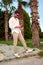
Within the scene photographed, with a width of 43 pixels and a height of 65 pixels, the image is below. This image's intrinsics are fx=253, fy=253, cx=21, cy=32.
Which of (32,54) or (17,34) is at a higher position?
(17,34)

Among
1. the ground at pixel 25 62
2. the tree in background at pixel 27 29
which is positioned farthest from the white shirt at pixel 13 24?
the tree in background at pixel 27 29

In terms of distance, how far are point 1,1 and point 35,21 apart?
1922 cm

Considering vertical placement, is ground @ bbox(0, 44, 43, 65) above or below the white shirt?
below

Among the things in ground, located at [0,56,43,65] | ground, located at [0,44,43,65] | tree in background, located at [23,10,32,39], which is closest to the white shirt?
ground, located at [0,44,43,65]

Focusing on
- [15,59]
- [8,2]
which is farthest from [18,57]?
[8,2]

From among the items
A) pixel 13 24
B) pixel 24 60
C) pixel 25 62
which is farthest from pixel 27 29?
pixel 25 62

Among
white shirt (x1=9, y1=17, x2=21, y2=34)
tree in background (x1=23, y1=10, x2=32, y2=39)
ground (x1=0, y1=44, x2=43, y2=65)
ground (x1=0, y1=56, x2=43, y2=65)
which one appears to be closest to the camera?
ground (x1=0, y1=56, x2=43, y2=65)

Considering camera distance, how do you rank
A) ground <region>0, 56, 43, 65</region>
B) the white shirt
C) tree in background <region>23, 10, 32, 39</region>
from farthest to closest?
tree in background <region>23, 10, 32, 39</region> < the white shirt < ground <region>0, 56, 43, 65</region>

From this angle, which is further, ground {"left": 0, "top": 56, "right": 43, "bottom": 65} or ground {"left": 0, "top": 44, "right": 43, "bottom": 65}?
ground {"left": 0, "top": 44, "right": 43, "bottom": 65}

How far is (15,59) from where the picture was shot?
10008 millimetres

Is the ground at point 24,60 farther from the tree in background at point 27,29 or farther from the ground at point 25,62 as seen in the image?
the tree in background at point 27,29

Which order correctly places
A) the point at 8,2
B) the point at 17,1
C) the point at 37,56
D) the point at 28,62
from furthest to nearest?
1. the point at 8,2
2. the point at 17,1
3. the point at 37,56
4. the point at 28,62

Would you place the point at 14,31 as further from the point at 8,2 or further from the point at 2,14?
the point at 2,14

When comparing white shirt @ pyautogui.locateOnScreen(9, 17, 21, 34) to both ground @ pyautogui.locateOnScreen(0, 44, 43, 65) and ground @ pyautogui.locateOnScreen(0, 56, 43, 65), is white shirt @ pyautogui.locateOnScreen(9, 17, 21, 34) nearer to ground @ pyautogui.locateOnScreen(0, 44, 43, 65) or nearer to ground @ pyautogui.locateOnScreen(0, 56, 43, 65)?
ground @ pyautogui.locateOnScreen(0, 44, 43, 65)
